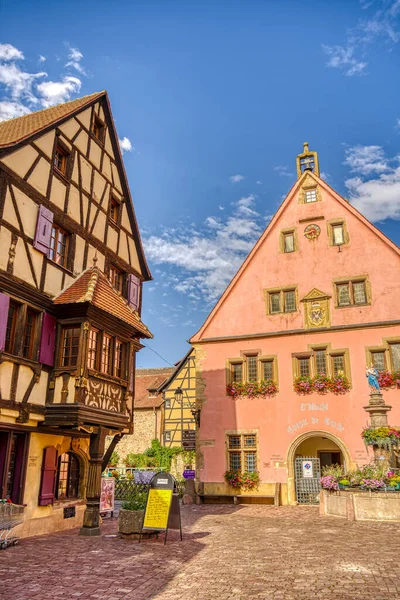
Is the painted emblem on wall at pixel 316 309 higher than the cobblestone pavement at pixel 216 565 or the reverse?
higher

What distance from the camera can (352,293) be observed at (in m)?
20.1

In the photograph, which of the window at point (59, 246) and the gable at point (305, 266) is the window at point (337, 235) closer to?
the gable at point (305, 266)

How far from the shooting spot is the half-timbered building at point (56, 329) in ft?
36.5

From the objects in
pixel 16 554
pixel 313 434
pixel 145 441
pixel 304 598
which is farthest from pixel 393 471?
pixel 145 441

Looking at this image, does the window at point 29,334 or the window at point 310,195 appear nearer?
the window at point 29,334

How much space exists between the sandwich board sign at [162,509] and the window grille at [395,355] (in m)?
11.3

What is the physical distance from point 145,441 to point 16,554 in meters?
27.7

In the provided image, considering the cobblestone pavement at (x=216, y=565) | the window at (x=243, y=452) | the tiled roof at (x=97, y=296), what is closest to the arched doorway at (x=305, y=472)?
the window at (x=243, y=452)

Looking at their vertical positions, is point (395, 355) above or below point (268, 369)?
above

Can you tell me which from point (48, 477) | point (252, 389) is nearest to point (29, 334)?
point (48, 477)

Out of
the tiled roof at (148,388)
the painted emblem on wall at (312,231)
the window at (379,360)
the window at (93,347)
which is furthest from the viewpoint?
the tiled roof at (148,388)

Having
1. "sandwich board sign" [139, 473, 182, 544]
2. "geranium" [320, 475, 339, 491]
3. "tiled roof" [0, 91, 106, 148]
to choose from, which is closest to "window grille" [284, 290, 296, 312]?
"geranium" [320, 475, 339, 491]

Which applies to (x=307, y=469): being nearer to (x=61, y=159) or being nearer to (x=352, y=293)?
(x=352, y=293)

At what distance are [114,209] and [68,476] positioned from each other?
848 cm
